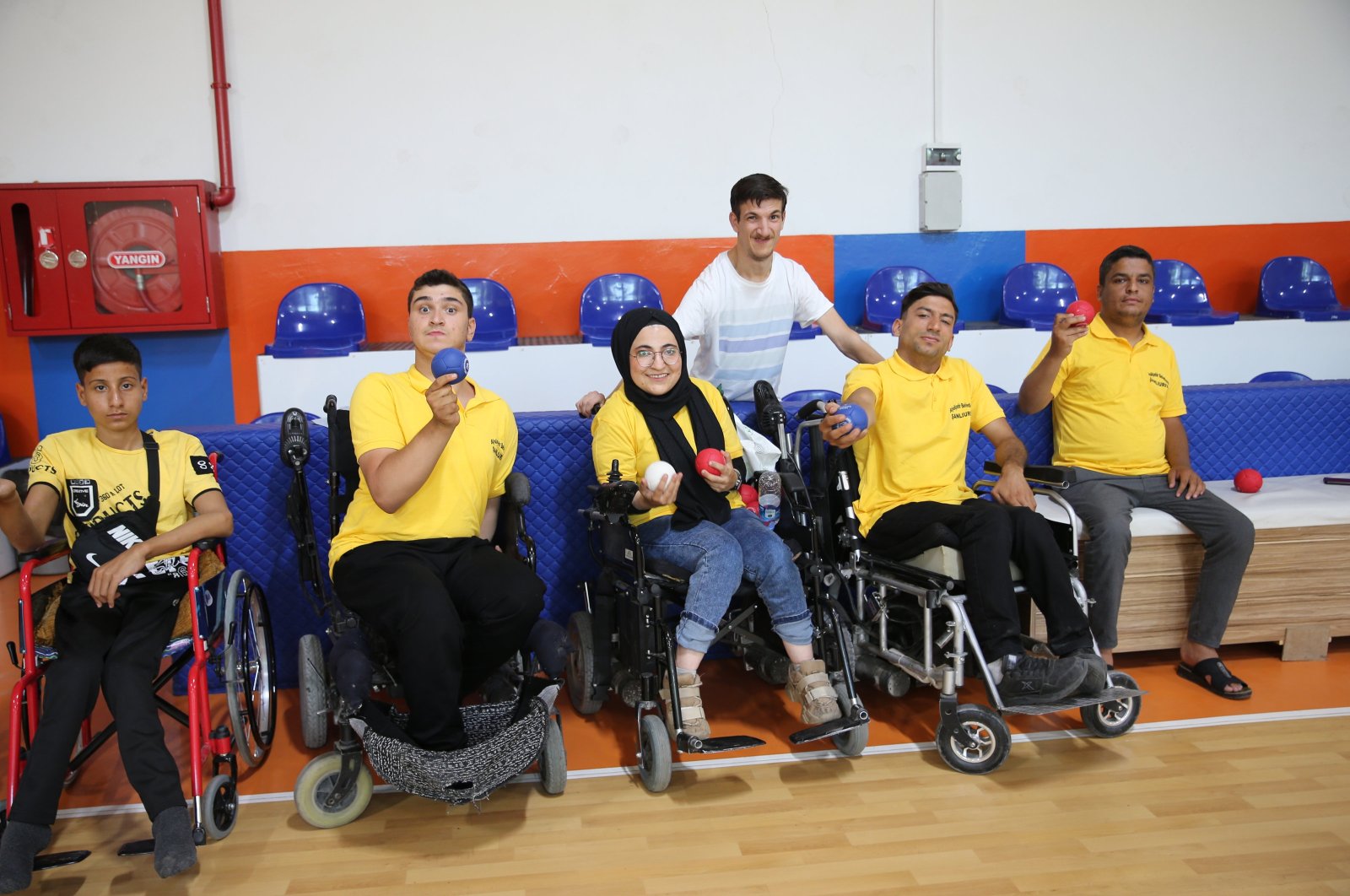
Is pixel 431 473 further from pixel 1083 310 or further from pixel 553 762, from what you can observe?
pixel 1083 310

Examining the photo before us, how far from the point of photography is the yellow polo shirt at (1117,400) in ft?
11.6

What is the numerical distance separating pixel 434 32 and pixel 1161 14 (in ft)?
14.5

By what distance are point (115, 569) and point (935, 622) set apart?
7.26ft

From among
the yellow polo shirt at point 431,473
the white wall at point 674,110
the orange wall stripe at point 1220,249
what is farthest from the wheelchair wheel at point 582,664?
the orange wall stripe at point 1220,249

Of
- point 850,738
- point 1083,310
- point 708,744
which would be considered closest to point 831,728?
point 850,738

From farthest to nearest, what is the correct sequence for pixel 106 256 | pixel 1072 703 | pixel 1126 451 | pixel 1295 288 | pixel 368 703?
pixel 1295 288, pixel 106 256, pixel 1126 451, pixel 1072 703, pixel 368 703

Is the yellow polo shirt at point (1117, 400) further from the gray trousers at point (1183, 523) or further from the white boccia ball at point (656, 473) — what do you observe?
the white boccia ball at point (656, 473)

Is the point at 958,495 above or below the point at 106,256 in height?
below

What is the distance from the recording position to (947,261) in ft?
21.2

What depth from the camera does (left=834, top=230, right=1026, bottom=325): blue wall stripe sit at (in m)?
6.38

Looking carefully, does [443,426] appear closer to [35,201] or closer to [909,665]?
[909,665]

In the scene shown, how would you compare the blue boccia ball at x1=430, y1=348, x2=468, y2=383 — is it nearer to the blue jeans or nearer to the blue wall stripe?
the blue jeans

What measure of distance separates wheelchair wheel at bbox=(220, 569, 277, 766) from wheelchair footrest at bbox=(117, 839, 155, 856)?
1.17ft

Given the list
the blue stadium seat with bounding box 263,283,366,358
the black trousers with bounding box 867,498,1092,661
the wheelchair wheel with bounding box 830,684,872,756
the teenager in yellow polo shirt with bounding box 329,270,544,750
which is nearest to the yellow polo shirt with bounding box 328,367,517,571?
the teenager in yellow polo shirt with bounding box 329,270,544,750
